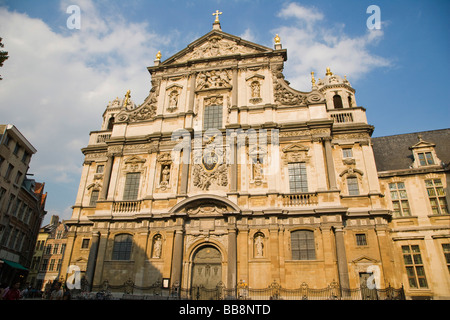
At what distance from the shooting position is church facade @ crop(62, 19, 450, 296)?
17.0 meters

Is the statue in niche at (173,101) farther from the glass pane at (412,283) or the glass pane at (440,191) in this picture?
the glass pane at (412,283)

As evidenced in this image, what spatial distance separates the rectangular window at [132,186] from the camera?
21.0 m

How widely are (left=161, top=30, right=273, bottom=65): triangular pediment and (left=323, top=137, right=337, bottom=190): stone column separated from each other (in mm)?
9263

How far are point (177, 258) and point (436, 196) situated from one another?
15902 millimetres

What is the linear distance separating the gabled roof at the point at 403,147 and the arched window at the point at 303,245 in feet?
25.5

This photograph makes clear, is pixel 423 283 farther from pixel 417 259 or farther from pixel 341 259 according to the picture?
pixel 341 259

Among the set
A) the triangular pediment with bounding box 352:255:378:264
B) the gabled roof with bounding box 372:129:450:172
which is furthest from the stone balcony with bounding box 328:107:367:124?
→ the triangular pediment with bounding box 352:255:378:264

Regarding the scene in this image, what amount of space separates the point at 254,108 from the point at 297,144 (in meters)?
4.00

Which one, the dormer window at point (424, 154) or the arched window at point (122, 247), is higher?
the dormer window at point (424, 154)

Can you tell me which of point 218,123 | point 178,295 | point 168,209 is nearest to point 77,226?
point 168,209

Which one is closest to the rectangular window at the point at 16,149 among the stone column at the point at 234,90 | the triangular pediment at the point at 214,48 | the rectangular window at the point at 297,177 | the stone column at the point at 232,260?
the triangular pediment at the point at 214,48

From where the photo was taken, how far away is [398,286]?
53.0 ft

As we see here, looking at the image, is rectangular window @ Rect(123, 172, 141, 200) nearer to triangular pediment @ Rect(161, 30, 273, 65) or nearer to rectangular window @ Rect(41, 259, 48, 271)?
triangular pediment @ Rect(161, 30, 273, 65)
